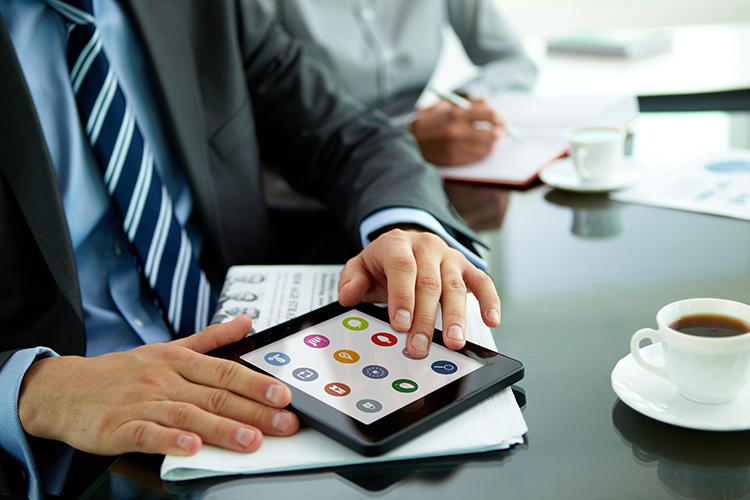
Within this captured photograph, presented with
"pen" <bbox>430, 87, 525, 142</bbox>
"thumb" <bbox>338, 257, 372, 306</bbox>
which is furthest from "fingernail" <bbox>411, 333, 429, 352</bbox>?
"pen" <bbox>430, 87, 525, 142</bbox>

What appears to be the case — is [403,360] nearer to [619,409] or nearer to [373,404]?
[373,404]

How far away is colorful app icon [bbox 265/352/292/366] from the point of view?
551 millimetres

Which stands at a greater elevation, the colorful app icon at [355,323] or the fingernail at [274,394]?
the fingernail at [274,394]

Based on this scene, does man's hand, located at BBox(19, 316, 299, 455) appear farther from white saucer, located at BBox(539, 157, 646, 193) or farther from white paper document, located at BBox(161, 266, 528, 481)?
white saucer, located at BBox(539, 157, 646, 193)

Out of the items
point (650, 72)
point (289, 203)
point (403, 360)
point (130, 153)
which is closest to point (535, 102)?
point (650, 72)

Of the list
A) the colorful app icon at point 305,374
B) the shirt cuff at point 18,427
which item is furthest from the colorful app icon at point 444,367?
the shirt cuff at point 18,427

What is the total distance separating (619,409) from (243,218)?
2.58 ft

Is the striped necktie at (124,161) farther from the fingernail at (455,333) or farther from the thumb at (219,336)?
the fingernail at (455,333)

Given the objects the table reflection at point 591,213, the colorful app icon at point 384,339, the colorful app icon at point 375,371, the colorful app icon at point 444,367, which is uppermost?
the colorful app icon at point 375,371

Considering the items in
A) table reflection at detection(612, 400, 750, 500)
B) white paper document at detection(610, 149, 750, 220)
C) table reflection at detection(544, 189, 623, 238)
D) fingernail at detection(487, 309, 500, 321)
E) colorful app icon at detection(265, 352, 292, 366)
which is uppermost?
colorful app icon at detection(265, 352, 292, 366)

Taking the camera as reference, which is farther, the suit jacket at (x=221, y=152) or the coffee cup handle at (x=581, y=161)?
the coffee cup handle at (x=581, y=161)

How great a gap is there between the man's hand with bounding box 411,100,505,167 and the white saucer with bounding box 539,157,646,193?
0.44 ft

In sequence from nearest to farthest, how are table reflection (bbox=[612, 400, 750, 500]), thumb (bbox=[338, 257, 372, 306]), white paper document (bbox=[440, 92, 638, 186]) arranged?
1. table reflection (bbox=[612, 400, 750, 500])
2. thumb (bbox=[338, 257, 372, 306])
3. white paper document (bbox=[440, 92, 638, 186])

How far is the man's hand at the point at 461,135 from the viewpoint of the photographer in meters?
1.18
